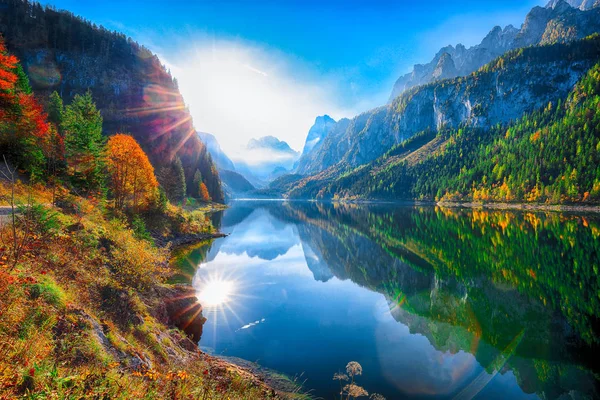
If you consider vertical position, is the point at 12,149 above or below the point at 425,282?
above

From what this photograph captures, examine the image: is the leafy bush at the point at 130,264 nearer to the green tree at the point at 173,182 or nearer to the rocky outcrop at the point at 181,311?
the rocky outcrop at the point at 181,311

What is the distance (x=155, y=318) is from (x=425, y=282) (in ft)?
93.0

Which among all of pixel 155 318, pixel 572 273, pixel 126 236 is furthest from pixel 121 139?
pixel 572 273

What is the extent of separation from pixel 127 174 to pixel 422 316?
45813 millimetres

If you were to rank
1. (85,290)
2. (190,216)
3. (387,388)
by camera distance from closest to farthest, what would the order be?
1. (85,290)
2. (387,388)
3. (190,216)

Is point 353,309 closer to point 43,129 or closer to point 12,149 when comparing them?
point 12,149

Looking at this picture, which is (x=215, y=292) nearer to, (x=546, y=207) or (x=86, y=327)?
(x=86, y=327)

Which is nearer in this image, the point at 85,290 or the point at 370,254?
the point at 85,290

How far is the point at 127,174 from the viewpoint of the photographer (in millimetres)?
43969

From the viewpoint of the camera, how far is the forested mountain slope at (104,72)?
117312 mm

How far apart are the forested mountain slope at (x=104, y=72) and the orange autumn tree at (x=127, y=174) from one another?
3156 inches

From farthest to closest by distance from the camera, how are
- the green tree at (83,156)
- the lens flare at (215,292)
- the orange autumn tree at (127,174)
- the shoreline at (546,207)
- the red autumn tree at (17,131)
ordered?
the shoreline at (546,207), the orange autumn tree at (127,174), the green tree at (83,156), the red autumn tree at (17,131), the lens flare at (215,292)

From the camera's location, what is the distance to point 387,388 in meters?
14.1

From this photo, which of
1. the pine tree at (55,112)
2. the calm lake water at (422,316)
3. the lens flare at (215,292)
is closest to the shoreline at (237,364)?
the calm lake water at (422,316)
